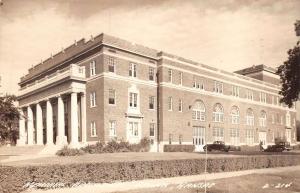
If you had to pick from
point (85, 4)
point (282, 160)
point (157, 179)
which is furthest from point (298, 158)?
point (85, 4)

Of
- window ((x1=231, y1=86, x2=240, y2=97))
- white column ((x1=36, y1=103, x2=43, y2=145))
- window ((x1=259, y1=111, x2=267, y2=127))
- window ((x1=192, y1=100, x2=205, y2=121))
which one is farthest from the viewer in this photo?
window ((x1=259, y1=111, x2=267, y2=127))

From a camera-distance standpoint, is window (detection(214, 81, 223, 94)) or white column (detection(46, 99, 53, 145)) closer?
white column (detection(46, 99, 53, 145))

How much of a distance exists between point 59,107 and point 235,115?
94.7 feet

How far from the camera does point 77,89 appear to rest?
35688 millimetres

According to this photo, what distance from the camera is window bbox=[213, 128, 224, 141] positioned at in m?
48.7

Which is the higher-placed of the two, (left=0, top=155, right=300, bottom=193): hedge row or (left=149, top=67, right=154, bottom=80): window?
(left=149, top=67, right=154, bottom=80): window

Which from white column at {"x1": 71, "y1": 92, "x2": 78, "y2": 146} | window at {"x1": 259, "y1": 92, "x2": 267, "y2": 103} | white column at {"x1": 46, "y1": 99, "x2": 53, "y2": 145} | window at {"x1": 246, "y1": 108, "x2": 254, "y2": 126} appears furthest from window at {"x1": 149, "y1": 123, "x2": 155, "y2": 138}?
window at {"x1": 259, "y1": 92, "x2": 267, "y2": 103}

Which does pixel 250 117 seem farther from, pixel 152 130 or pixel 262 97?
pixel 152 130

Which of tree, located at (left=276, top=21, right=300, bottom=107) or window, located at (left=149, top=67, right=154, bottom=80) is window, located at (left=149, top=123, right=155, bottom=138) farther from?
tree, located at (left=276, top=21, right=300, bottom=107)

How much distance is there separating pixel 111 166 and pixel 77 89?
2184 centimetres

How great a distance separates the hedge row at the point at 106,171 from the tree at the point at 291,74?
1359cm

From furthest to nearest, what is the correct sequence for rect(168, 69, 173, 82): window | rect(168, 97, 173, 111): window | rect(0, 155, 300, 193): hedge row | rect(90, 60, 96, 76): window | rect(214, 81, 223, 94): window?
rect(214, 81, 223, 94): window, rect(168, 69, 173, 82): window, rect(168, 97, 173, 111): window, rect(90, 60, 96, 76): window, rect(0, 155, 300, 193): hedge row

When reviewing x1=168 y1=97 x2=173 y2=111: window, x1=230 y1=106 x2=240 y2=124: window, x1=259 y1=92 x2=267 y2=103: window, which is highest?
x1=259 y1=92 x2=267 y2=103: window

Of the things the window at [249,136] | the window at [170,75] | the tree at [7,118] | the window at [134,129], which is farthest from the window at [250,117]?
the tree at [7,118]
